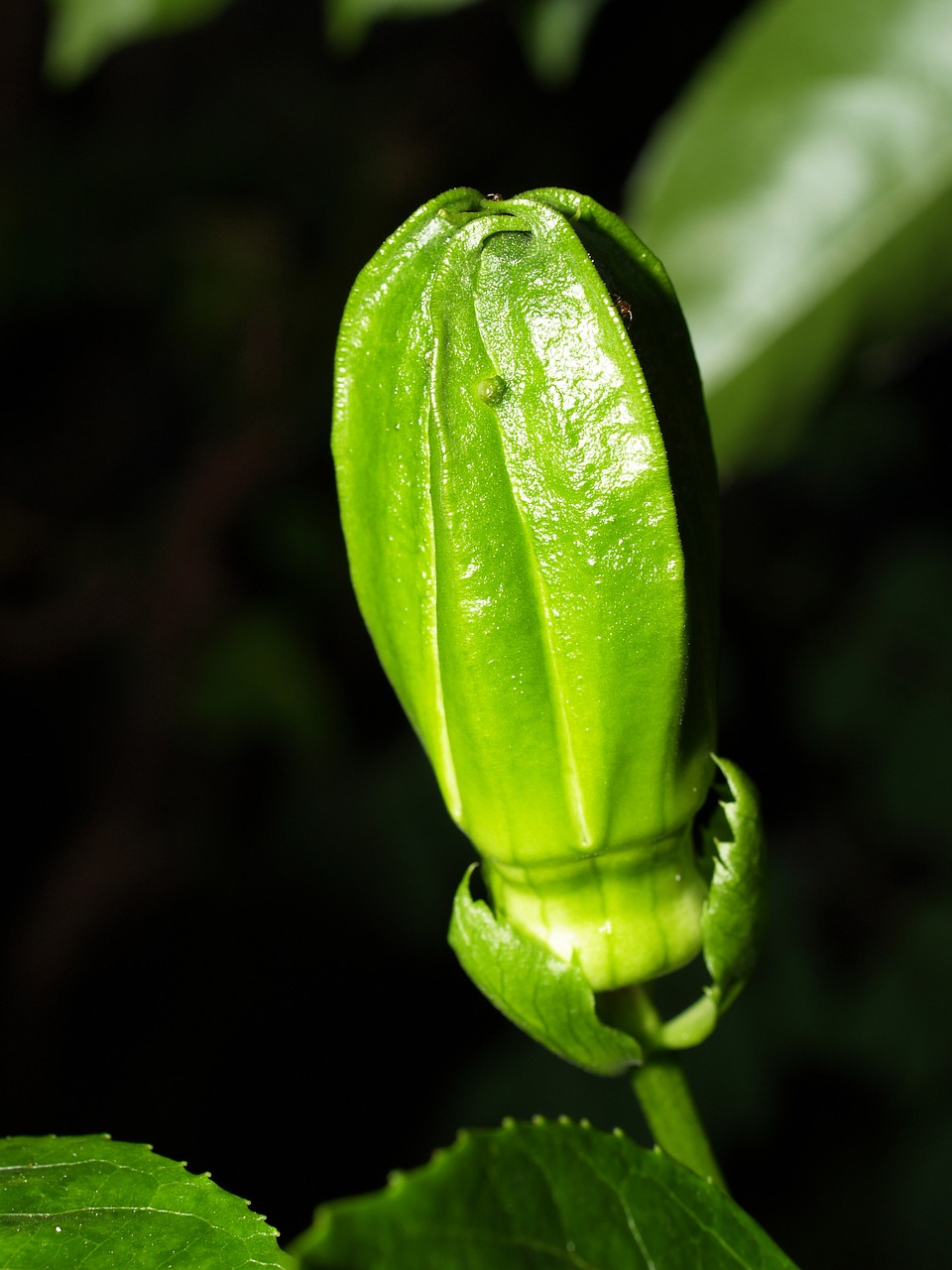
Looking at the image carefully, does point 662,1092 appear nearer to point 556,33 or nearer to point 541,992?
point 541,992

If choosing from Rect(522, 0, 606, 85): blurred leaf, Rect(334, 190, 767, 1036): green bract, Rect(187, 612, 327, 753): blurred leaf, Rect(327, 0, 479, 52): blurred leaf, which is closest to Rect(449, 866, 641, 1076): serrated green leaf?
Rect(334, 190, 767, 1036): green bract

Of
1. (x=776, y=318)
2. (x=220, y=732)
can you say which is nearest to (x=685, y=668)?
(x=776, y=318)

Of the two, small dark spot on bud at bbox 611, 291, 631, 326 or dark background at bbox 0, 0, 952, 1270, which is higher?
small dark spot on bud at bbox 611, 291, 631, 326

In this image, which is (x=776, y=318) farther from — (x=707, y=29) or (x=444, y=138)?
(x=444, y=138)

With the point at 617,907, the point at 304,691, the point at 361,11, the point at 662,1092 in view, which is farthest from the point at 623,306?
the point at 304,691

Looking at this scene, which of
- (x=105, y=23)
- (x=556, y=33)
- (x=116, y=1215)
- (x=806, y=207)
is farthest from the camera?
(x=556, y=33)

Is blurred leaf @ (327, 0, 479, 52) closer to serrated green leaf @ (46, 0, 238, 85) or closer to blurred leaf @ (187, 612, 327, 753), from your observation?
serrated green leaf @ (46, 0, 238, 85)

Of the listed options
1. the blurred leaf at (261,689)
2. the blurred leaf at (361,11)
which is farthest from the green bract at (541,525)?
the blurred leaf at (261,689)
